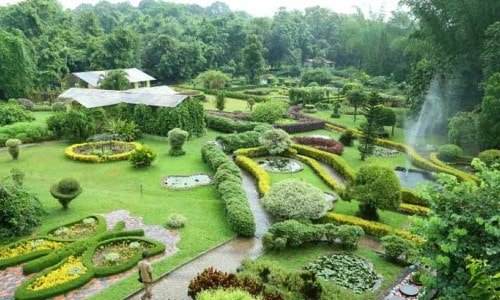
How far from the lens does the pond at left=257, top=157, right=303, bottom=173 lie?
24734 millimetres

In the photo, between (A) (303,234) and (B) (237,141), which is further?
(B) (237,141)

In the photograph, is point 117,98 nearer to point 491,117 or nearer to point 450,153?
point 450,153

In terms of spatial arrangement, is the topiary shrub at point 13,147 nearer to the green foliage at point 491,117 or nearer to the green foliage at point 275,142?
the green foliage at point 275,142

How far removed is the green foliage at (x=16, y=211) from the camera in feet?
48.6

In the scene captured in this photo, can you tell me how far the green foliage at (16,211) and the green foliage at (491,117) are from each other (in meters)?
25.7

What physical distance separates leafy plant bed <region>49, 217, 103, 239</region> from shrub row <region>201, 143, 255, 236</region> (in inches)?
210

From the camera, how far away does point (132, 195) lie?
65.3 ft

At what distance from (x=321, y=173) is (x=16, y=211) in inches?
601

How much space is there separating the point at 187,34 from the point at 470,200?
72418mm

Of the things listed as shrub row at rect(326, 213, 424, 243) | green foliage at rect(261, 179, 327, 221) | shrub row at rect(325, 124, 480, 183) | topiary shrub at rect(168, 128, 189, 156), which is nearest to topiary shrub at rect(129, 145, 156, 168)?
topiary shrub at rect(168, 128, 189, 156)

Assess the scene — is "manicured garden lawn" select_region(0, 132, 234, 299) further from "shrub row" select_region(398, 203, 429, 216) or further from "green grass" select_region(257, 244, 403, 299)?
"shrub row" select_region(398, 203, 429, 216)

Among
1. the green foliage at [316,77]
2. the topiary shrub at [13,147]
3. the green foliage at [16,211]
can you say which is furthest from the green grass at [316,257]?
the green foliage at [316,77]

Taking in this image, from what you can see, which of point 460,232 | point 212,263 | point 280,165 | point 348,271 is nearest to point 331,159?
point 280,165

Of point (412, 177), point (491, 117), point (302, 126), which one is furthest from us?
point (302, 126)
